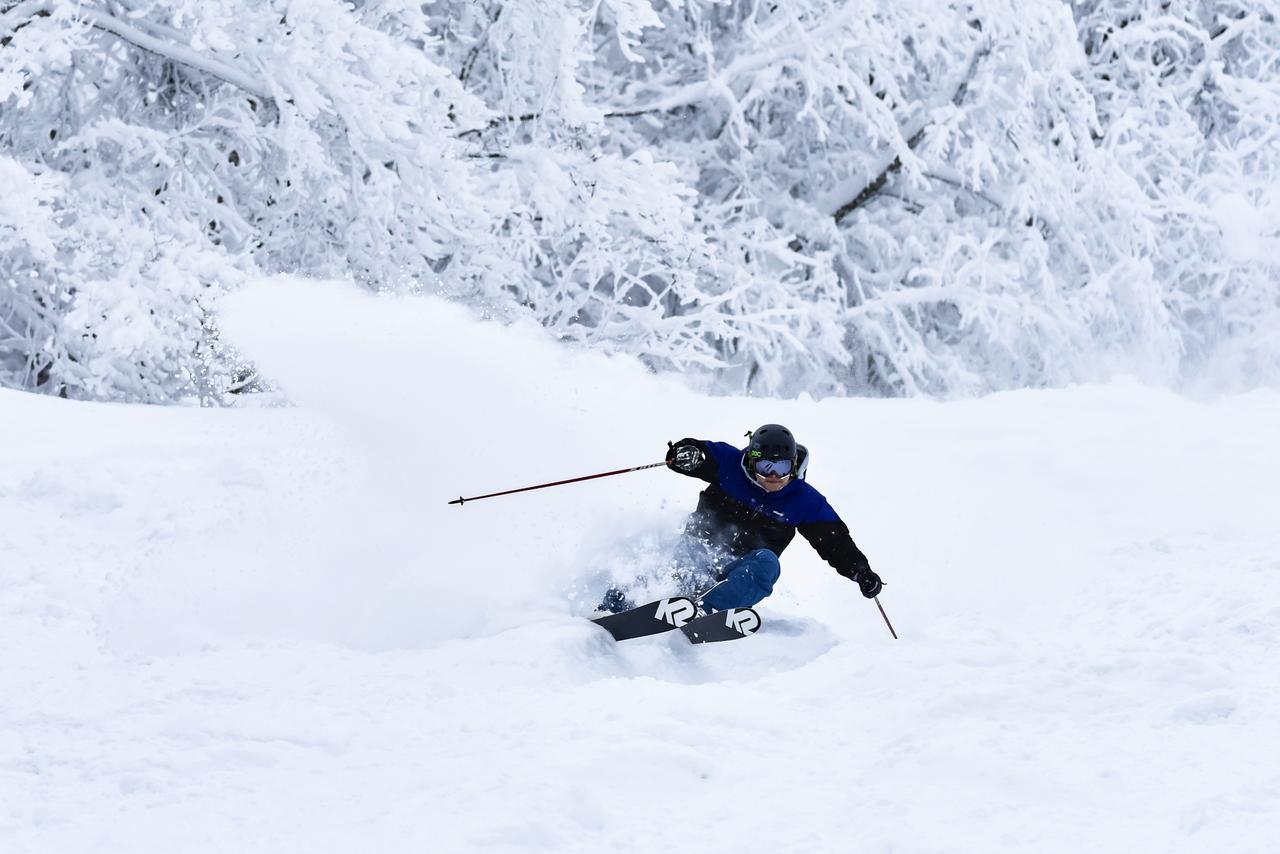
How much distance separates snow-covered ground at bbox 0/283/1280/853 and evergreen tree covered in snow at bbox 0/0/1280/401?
120 centimetres

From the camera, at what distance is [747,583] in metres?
5.29

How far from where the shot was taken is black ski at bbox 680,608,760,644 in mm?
5203

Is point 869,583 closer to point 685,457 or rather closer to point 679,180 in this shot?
point 685,457

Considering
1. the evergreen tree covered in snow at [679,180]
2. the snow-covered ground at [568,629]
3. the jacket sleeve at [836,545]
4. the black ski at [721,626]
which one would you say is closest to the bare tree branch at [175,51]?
the evergreen tree covered in snow at [679,180]

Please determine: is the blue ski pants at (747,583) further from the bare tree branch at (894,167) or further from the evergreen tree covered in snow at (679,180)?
the bare tree branch at (894,167)

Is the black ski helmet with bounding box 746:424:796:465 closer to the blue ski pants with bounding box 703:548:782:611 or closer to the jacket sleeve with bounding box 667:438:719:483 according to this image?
the jacket sleeve with bounding box 667:438:719:483

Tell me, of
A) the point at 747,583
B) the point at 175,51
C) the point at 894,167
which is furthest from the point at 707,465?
the point at 894,167

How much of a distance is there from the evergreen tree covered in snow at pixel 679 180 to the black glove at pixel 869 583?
15.0ft

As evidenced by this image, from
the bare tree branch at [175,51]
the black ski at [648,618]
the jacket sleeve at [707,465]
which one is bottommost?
the black ski at [648,618]

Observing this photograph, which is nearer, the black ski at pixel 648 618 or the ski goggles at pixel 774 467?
the black ski at pixel 648 618

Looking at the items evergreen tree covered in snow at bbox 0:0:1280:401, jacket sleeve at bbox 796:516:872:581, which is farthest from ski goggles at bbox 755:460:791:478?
evergreen tree covered in snow at bbox 0:0:1280:401

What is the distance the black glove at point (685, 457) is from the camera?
220 inches

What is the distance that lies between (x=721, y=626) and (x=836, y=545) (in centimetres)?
62

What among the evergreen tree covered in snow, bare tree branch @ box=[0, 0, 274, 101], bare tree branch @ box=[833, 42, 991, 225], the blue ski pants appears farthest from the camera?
bare tree branch @ box=[833, 42, 991, 225]
